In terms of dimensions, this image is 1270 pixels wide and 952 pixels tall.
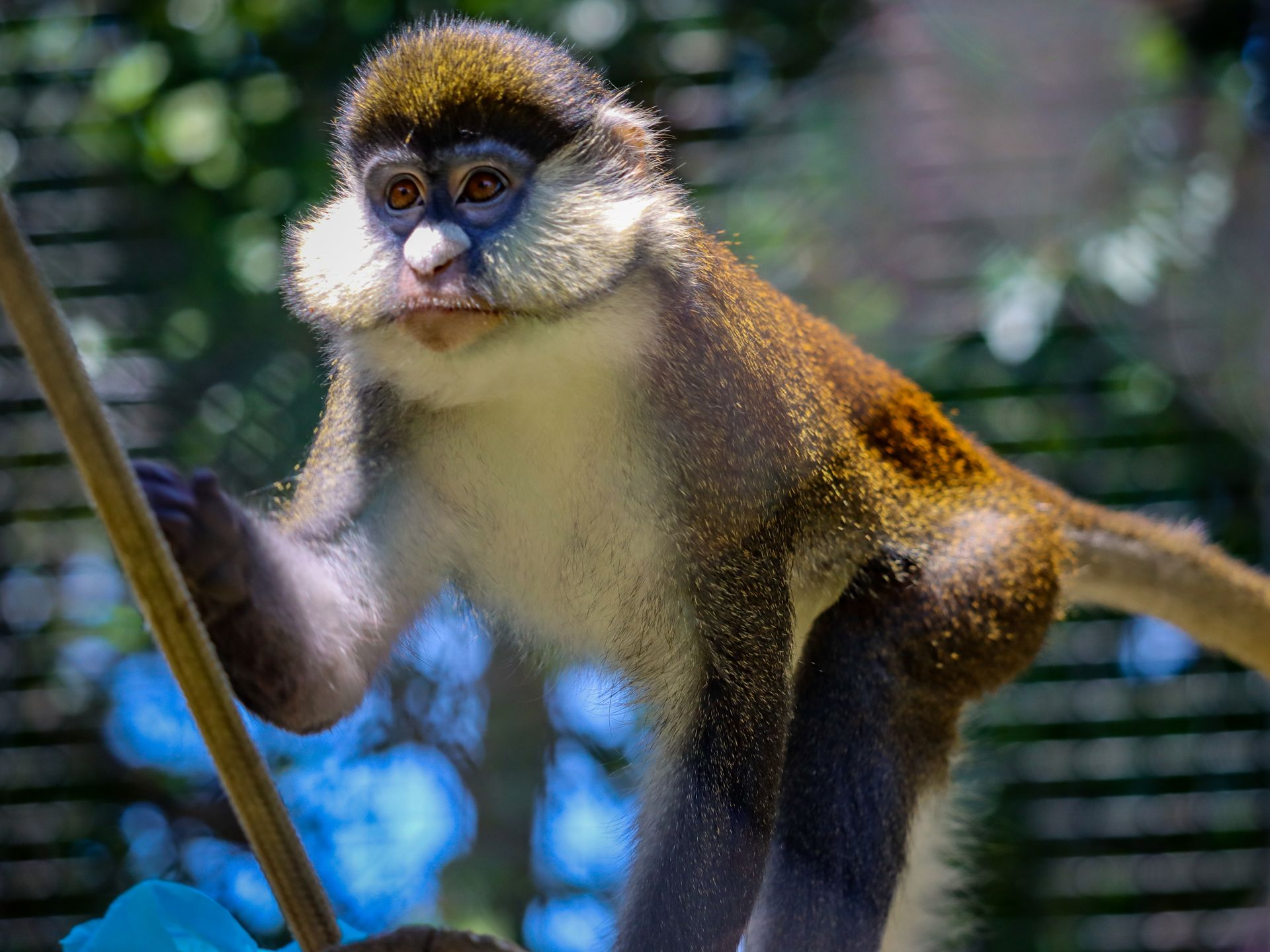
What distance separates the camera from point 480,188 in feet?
4.53

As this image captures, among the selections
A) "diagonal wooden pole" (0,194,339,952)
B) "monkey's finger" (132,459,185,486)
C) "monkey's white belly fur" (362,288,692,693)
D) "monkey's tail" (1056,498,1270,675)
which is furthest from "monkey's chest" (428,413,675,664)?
"monkey's tail" (1056,498,1270,675)

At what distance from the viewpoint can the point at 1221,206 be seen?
297cm

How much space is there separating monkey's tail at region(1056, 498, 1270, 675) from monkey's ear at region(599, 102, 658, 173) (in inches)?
34.1

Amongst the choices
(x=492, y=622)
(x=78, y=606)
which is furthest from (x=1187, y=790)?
(x=78, y=606)

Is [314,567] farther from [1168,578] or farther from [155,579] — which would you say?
[1168,578]

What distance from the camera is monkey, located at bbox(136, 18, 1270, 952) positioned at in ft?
4.44

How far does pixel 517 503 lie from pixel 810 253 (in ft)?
5.06

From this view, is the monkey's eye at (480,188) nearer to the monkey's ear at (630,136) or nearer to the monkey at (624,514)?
the monkey at (624,514)

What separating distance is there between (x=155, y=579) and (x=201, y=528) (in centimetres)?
23

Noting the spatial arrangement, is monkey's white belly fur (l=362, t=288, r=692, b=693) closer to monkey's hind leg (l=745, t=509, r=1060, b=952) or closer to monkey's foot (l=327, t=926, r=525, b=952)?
monkey's hind leg (l=745, t=509, r=1060, b=952)

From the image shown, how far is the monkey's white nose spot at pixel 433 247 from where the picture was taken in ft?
4.18

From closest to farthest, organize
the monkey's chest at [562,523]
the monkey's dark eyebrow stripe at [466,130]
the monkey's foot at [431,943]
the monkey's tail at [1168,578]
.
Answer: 1. the monkey's foot at [431,943]
2. the monkey's dark eyebrow stripe at [466,130]
3. the monkey's chest at [562,523]
4. the monkey's tail at [1168,578]

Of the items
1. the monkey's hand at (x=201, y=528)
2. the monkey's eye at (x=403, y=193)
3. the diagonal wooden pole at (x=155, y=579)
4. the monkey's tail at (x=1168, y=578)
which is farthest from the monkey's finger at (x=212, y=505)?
the monkey's tail at (x=1168, y=578)

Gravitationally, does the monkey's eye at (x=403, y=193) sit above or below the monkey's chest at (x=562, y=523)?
above
